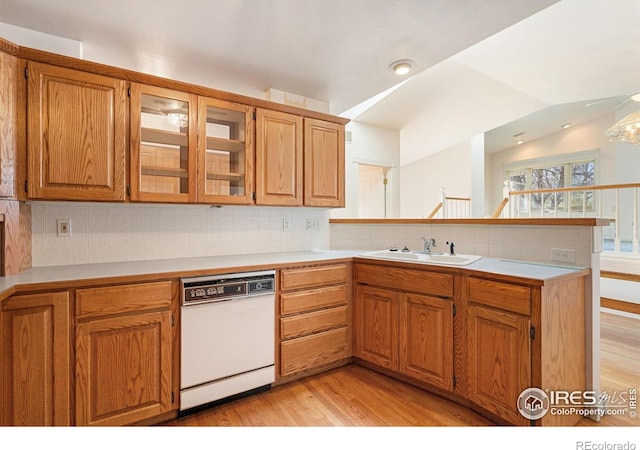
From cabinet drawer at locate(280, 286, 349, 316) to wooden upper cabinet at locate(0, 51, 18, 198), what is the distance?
5.47 ft

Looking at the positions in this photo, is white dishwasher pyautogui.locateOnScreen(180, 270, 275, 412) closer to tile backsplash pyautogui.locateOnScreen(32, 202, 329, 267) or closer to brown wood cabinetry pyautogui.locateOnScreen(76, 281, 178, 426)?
brown wood cabinetry pyautogui.locateOnScreen(76, 281, 178, 426)

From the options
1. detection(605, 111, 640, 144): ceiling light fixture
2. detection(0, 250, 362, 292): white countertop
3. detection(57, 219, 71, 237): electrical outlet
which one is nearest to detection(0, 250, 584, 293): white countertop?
detection(0, 250, 362, 292): white countertop

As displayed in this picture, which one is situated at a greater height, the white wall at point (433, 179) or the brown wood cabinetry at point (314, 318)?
the white wall at point (433, 179)

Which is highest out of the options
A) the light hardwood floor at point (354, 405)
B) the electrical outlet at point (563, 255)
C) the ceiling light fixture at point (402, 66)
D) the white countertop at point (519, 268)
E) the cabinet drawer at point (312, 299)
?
the ceiling light fixture at point (402, 66)

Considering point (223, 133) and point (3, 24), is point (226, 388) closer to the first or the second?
point (223, 133)

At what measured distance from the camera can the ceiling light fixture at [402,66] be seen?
2.35 meters

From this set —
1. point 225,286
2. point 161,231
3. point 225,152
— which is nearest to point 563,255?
point 225,286

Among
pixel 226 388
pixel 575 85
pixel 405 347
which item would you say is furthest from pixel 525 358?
pixel 575 85

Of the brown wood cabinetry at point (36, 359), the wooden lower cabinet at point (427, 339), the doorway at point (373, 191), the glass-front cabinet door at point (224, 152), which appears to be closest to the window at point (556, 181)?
the doorway at point (373, 191)

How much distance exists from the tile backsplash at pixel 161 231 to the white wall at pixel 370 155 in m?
1.50

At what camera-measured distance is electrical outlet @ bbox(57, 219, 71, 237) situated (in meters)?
2.10

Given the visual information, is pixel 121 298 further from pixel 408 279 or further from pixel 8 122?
pixel 408 279

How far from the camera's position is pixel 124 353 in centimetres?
175

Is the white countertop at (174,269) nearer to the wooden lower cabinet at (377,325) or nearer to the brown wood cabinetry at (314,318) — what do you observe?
the brown wood cabinetry at (314,318)
